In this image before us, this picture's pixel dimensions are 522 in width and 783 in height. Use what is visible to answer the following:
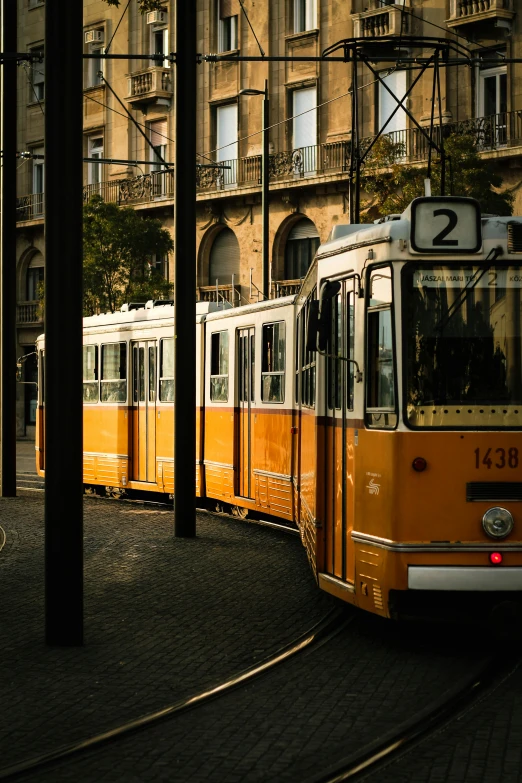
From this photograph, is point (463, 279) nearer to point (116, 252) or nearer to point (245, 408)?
point (245, 408)

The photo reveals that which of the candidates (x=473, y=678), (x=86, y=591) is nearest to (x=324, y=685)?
(x=473, y=678)

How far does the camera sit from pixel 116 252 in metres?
43.8

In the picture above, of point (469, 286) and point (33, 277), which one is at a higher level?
point (33, 277)

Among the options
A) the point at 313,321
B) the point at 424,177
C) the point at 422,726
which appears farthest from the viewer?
the point at 424,177

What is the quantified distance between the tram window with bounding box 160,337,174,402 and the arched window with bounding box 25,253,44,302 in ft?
114

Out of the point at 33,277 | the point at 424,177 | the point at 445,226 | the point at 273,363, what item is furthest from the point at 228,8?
the point at 445,226

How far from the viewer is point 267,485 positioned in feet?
59.7

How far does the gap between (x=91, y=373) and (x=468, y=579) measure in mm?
15738

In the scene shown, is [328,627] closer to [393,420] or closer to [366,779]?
[393,420]

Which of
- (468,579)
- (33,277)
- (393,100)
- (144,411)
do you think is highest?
(393,100)

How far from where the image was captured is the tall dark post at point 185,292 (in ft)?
55.9

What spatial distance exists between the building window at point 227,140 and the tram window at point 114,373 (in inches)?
905

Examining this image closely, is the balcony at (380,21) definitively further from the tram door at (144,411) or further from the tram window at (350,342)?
the tram window at (350,342)

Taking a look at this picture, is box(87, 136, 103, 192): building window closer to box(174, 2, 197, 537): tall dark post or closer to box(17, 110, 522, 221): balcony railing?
box(17, 110, 522, 221): balcony railing
